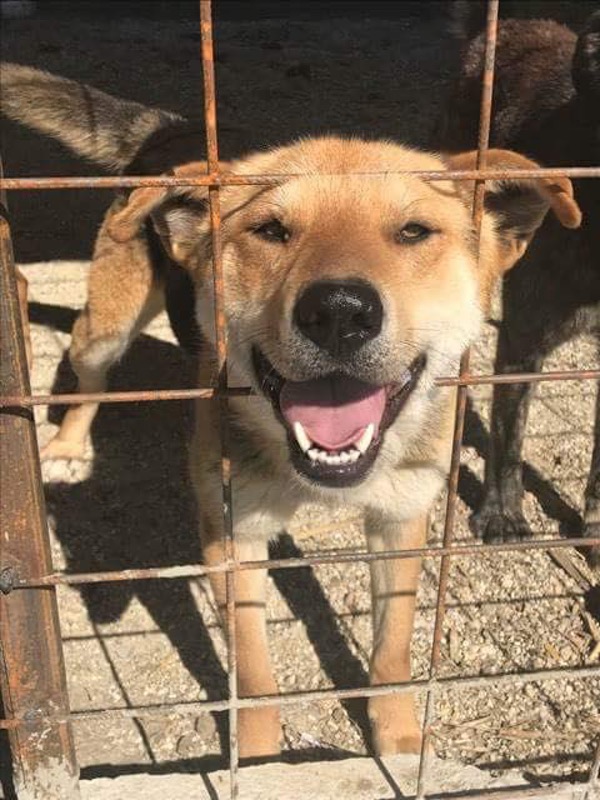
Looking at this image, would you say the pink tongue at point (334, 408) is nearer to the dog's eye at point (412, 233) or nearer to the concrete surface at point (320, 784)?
the dog's eye at point (412, 233)

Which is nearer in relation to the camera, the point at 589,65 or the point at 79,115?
the point at 589,65

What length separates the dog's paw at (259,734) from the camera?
2949mm

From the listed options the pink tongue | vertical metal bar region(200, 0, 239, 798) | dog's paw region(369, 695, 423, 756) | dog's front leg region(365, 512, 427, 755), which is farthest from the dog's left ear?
dog's paw region(369, 695, 423, 756)

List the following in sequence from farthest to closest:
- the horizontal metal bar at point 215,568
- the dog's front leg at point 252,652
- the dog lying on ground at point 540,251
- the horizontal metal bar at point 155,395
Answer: the dog lying on ground at point 540,251 < the dog's front leg at point 252,652 < the horizontal metal bar at point 215,568 < the horizontal metal bar at point 155,395

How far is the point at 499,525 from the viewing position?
4035 mm

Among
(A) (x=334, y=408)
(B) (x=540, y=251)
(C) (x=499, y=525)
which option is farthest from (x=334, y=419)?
(C) (x=499, y=525)

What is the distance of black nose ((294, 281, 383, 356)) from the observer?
80.9 inches

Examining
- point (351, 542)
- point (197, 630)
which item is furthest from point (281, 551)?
point (197, 630)

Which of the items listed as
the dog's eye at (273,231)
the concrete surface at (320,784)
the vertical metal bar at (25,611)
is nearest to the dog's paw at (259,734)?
the concrete surface at (320,784)

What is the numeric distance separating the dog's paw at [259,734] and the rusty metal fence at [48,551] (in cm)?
56

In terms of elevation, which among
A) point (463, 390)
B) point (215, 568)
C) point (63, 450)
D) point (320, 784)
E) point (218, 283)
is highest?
point (218, 283)

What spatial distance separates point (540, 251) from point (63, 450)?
241 cm

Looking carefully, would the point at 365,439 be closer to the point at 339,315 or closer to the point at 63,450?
the point at 339,315

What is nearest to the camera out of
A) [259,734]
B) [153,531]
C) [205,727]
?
[259,734]
